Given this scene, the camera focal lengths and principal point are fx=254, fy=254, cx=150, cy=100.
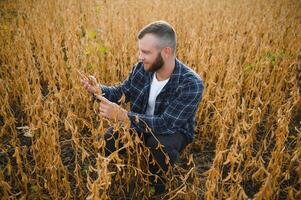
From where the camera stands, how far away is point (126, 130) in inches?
64.2

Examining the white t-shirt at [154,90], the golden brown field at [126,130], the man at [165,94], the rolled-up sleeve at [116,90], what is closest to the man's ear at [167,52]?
the man at [165,94]

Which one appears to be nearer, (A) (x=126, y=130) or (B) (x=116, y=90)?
(A) (x=126, y=130)

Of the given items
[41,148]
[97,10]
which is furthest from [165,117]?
[97,10]

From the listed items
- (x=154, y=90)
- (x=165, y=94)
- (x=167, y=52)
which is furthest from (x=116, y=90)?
(x=167, y=52)

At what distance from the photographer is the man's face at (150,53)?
1794 mm

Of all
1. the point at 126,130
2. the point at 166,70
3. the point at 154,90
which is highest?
the point at 166,70

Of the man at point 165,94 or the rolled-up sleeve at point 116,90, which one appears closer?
→ the man at point 165,94

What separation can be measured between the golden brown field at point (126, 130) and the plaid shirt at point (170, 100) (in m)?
0.16

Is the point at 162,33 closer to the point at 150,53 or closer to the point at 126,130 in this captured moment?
the point at 150,53

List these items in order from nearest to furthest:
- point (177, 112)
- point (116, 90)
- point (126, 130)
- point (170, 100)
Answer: point (126, 130) → point (177, 112) → point (170, 100) → point (116, 90)

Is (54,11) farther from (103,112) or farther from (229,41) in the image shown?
(103,112)

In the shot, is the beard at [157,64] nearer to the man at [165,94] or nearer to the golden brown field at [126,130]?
the man at [165,94]

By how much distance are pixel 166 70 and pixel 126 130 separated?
57 centimetres

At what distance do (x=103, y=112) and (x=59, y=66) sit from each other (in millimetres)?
1664
